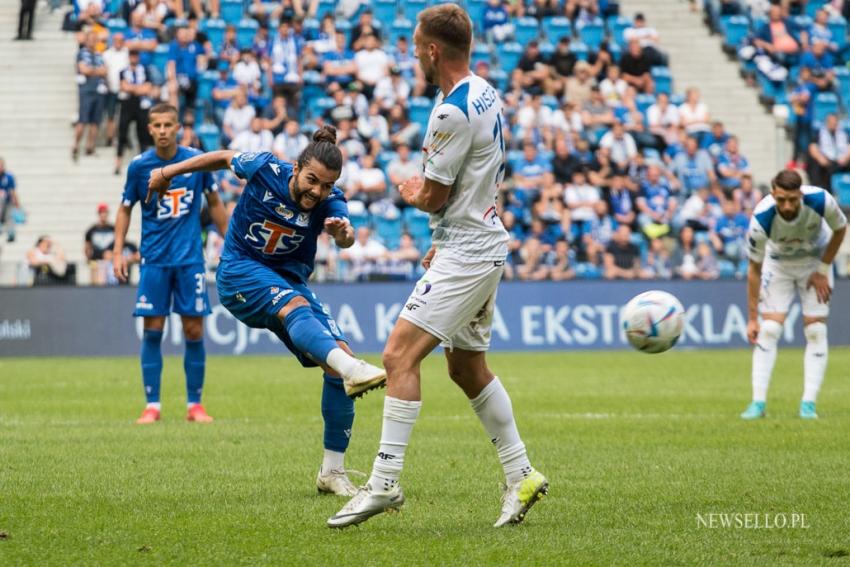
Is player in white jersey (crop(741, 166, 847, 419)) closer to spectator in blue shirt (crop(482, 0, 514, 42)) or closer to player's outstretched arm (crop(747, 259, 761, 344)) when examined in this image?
player's outstretched arm (crop(747, 259, 761, 344))

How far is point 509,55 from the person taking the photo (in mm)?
29672

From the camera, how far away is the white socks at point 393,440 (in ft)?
21.2

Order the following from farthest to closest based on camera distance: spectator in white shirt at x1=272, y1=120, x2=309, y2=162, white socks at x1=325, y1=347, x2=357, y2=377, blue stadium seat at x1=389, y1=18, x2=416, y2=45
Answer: blue stadium seat at x1=389, y1=18, x2=416, y2=45 < spectator in white shirt at x1=272, y1=120, x2=309, y2=162 < white socks at x1=325, y1=347, x2=357, y2=377

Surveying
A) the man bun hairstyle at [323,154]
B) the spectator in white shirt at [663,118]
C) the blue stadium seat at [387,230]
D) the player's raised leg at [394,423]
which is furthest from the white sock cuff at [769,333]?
the spectator in white shirt at [663,118]

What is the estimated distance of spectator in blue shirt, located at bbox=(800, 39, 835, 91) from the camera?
30.1 m

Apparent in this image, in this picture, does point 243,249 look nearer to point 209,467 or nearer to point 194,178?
point 209,467

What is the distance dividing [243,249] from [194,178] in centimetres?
422

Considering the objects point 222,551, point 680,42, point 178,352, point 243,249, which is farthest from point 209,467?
point 680,42

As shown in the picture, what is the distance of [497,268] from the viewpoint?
6680 millimetres

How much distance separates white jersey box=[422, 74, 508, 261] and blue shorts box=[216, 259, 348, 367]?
4.44ft

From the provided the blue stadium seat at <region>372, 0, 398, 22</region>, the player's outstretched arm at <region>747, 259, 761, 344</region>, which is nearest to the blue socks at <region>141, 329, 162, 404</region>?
the player's outstretched arm at <region>747, 259, 761, 344</region>

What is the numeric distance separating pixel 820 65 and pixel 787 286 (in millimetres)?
18974

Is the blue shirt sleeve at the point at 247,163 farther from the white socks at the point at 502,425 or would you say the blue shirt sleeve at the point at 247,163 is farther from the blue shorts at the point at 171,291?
the blue shorts at the point at 171,291

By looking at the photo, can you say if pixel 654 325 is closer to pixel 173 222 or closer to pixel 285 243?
pixel 285 243
